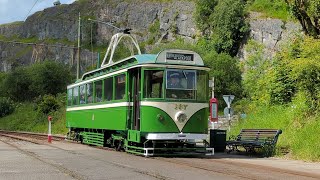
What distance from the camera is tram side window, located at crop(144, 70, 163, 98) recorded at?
52.0 ft

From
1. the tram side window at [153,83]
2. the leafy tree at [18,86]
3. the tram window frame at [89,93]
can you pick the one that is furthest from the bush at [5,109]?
the tram side window at [153,83]

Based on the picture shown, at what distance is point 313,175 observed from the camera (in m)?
11.3

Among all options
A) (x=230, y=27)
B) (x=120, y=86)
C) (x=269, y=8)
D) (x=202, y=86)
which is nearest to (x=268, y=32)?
(x=269, y=8)

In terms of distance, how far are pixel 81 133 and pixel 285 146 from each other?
11.1m

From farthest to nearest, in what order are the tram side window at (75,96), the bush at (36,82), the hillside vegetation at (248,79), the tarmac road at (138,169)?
the bush at (36,82)
the tram side window at (75,96)
the hillside vegetation at (248,79)
the tarmac road at (138,169)

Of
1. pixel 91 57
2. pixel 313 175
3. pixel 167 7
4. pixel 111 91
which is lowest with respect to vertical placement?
pixel 313 175

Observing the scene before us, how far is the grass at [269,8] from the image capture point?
67800mm

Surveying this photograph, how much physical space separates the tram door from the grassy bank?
28.7 meters

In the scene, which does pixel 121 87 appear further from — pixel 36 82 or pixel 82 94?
pixel 36 82

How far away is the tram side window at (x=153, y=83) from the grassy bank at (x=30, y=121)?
29.6 meters

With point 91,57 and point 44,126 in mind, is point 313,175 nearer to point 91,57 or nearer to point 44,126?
point 44,126

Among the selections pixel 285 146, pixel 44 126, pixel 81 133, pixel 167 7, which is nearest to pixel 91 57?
pixel 167 7

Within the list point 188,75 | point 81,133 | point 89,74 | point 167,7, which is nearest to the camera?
point 188,75

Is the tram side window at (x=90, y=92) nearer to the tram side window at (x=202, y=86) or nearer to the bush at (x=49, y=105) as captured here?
the tram side window at (x=202, y=86)
